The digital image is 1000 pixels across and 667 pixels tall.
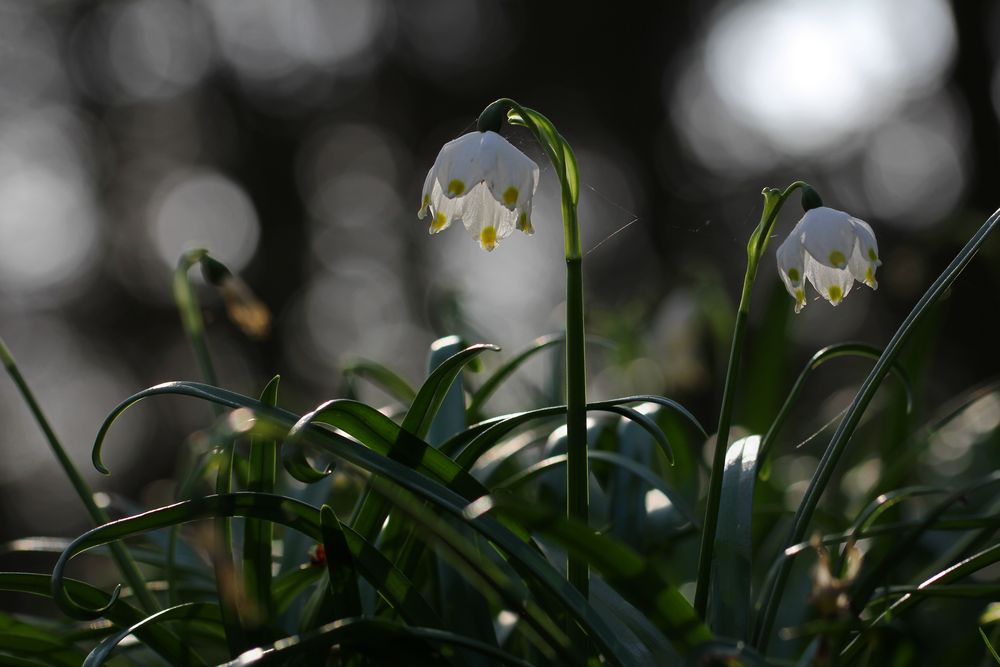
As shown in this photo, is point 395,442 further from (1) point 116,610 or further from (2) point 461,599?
(1) point 116,610

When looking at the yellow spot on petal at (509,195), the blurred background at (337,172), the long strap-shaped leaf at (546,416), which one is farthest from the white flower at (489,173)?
the blurred background at (337,172)

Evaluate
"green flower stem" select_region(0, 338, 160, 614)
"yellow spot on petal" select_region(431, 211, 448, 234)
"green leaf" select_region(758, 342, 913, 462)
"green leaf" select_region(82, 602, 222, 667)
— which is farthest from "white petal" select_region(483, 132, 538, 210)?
"green flower stem" select_region(0, 338, 160, 614)

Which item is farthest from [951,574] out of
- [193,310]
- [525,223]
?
[193,310]

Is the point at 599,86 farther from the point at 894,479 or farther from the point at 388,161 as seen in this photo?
the point at 894,479

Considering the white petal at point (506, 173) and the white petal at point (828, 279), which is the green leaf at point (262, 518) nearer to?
the white petal at point (506, 173)

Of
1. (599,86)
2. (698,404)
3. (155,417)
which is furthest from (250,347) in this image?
(698,404)
